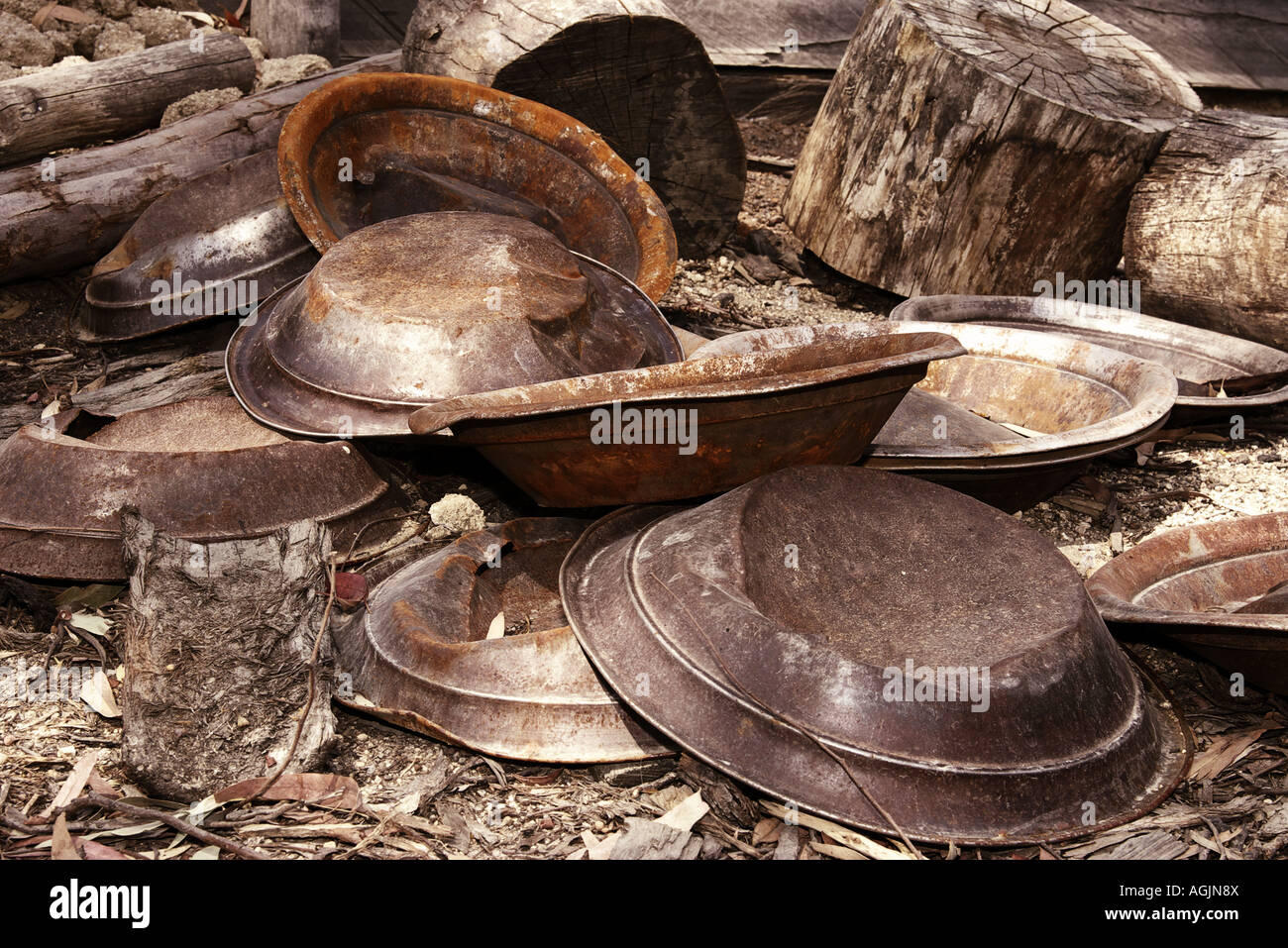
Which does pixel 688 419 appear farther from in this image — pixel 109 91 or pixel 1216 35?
pixel 1216 35

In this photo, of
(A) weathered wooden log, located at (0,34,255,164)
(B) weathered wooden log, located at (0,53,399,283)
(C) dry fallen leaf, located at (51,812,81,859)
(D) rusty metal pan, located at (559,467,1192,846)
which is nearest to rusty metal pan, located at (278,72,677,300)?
(B) weathered wooden log, located at (0,53,399,283)

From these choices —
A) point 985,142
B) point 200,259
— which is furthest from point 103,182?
point 985,142

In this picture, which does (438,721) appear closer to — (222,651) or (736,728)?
(222,651)

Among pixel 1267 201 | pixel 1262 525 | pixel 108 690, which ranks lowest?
pixel 108 690

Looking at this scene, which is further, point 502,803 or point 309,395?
point 309,395

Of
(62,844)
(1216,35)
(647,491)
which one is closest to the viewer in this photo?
(62,844)

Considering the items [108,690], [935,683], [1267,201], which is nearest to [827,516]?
[935,683]

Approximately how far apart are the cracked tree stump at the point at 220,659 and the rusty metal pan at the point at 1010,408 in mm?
1507

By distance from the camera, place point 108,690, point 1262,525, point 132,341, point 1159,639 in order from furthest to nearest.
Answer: point 132,341, point 1262,525, point 1159,639, point 108,690

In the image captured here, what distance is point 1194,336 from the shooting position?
468cm

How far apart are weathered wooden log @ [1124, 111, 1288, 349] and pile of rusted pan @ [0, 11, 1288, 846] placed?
419 mm

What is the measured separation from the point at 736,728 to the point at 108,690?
171cm

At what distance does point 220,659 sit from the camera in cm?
271

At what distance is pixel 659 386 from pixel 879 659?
0.94 m
